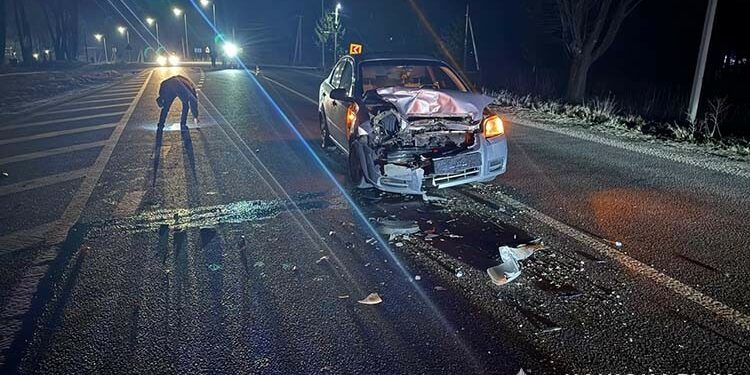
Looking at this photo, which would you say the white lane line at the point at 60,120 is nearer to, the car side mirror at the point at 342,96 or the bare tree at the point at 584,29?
the car side mirror at the point at 342,96

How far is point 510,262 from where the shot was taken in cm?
398

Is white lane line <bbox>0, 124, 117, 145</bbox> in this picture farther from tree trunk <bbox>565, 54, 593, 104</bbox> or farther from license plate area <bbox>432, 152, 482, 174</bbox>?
tree trunk <bbox>565, 54, 593, 104</bbox>

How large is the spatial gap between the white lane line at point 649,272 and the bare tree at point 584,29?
13283mm

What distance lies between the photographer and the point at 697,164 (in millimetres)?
7531

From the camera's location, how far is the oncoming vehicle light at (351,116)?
20.3ft

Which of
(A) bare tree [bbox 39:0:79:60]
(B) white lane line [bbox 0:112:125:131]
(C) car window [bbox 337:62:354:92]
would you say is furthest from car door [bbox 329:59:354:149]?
(A) bare tree [bbox 39:0:79:60]

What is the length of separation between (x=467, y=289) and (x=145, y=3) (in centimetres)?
10181

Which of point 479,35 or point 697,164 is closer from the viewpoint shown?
Result: point 697,164

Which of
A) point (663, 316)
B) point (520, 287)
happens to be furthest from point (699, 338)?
point (520, 287)

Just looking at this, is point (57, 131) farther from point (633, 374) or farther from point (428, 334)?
point (633, 374)

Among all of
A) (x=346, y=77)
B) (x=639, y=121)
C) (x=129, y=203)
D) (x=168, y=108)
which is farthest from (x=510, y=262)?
(x=639, y=121)

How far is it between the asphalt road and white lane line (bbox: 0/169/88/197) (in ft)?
0.26

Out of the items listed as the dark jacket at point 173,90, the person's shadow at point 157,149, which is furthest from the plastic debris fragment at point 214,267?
the dark jacket at point 173,90

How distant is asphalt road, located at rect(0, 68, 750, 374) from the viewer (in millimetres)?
2891
